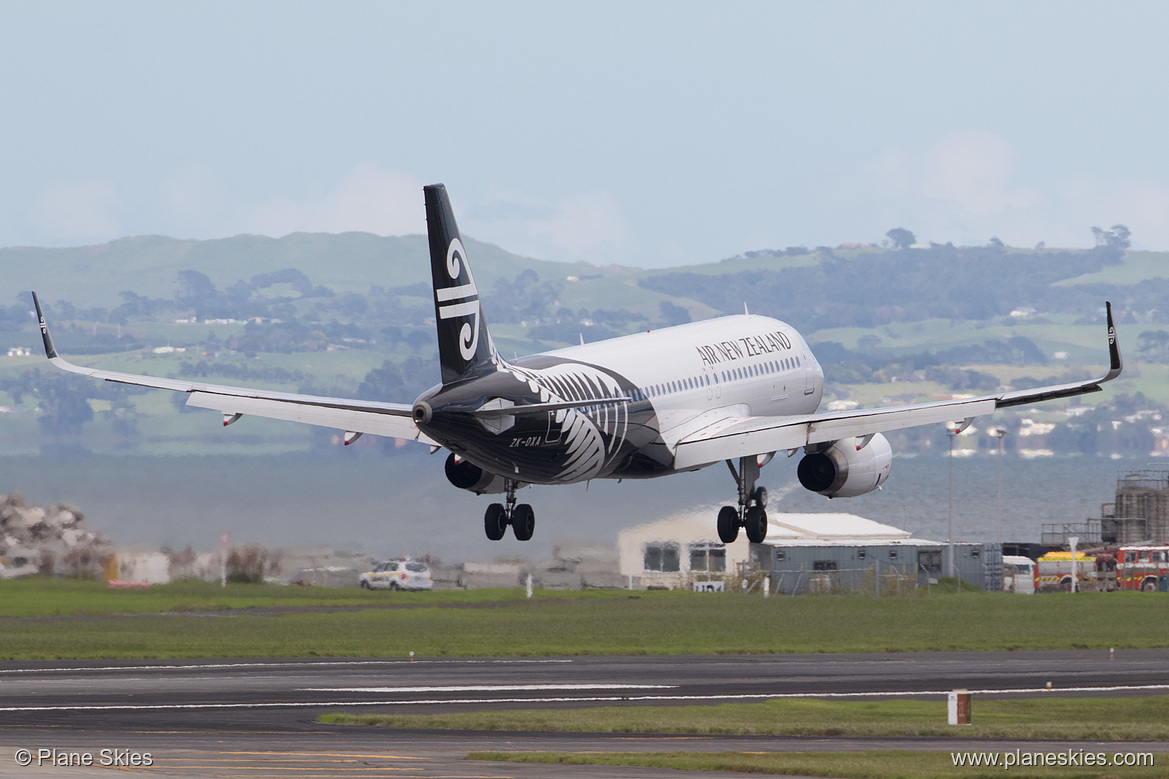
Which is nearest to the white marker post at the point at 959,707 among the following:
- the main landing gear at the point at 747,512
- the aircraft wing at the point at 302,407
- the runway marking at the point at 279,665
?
the main landing gear at the point at 747,512

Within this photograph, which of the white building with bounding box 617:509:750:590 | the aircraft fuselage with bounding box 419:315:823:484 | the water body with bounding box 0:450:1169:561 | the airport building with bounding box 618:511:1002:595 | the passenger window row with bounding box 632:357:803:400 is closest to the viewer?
the aircraft fuselage with bounding box 419:315:823:484

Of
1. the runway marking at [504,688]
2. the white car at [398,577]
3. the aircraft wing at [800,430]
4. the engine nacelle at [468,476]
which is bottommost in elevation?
the runway marking at [504,688]

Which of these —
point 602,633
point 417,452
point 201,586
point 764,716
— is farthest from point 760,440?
point 417,452

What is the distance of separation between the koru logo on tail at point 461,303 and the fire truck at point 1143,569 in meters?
91.8

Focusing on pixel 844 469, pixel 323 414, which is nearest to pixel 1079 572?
pixel 844 469

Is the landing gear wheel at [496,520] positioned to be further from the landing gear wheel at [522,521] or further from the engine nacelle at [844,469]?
the engine nacelle at [844,469]

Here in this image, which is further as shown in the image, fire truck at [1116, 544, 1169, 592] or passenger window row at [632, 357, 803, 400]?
fire truck at [1116, 544, 1169, 592]

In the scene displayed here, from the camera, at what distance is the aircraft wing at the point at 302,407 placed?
50.3 meters

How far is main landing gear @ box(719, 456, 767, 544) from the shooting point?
56375 millimetres

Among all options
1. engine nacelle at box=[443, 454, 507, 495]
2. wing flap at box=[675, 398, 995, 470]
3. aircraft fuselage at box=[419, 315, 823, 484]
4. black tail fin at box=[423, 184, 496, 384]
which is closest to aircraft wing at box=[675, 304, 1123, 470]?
wing flap at box=[675, 398, 995, 470]

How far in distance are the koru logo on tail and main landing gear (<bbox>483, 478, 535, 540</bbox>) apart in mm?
6466

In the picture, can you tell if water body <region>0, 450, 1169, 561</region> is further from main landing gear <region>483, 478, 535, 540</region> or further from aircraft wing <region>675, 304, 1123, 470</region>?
main landing gear <region>483, 478, 535, 540</region>

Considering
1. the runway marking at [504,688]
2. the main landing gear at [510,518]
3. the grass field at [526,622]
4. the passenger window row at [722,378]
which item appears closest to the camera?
the main landing gear at [510,518]

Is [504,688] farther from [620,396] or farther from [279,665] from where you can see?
[620,396]
